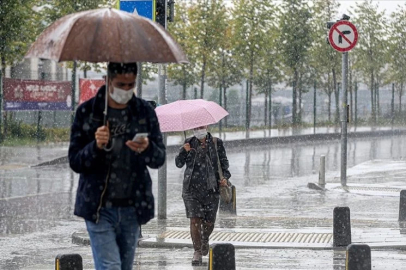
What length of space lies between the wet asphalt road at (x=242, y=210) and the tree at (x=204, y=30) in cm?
1166

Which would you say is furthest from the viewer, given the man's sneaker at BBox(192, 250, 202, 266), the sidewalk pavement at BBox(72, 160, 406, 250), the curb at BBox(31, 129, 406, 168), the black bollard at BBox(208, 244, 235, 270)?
the curb at BBox(31, 129, 406, 168)

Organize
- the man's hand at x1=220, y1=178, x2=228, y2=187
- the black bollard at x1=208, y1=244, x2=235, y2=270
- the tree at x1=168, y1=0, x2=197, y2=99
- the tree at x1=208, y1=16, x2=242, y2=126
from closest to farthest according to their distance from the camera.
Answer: the black bollard at x1=208, y1=244, x2=235, y2=270, the man's hand at x1=220, y1=178, x2=228, y2=187, the tree at x1=168, y1=0, x2=197, y2=99, the tree at x1=208, y1=16, x2=242, y2=126

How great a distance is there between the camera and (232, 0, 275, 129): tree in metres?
45.8

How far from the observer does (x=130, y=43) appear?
6.27 m

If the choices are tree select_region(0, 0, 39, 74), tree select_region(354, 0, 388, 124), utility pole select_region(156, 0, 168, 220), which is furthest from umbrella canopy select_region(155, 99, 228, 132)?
tree select_region(354, 0, 388, 124)

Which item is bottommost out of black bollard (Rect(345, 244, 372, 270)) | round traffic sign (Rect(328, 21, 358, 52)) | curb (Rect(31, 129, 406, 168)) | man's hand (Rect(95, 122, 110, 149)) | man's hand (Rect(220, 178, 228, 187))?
curb (Rect(31, 129, 406, 168))

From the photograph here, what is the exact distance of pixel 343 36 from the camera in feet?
71.0

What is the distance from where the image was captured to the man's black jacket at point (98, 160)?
20.6 feet

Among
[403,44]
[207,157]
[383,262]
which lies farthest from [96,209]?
[403,44]

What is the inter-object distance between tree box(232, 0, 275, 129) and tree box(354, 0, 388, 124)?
11.6m

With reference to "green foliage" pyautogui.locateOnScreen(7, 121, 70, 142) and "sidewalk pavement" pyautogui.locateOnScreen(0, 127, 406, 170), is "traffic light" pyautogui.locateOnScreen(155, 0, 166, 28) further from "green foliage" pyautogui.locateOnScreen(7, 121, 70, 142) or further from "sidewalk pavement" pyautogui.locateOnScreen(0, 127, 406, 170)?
"green foliage" pyautogui.locateOnScreen(7, 121, 70, 142)

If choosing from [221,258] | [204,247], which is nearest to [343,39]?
[204,247]

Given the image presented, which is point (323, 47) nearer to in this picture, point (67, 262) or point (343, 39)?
point (343, 39)

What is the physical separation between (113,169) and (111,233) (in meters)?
0.41
